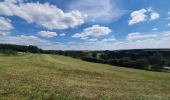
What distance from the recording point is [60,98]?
15.2 m

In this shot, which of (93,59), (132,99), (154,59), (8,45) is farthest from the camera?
(8,45)

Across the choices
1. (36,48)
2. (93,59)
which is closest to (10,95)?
(93,59)

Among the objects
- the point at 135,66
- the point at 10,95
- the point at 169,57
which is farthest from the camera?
the point at 169,57

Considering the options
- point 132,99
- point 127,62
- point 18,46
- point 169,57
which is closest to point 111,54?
point 169,57

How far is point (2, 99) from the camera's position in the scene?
44.3ft

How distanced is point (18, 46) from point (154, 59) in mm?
91327

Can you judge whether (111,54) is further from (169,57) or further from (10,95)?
(10,95)

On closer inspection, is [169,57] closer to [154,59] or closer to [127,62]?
[154,59]

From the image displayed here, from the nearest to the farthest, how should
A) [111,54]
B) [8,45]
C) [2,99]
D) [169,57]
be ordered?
[2,99] → [169,57] → [111,54] → [8,45]

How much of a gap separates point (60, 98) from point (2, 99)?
3.58m

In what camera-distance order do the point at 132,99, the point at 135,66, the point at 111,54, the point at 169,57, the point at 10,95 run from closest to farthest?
the point at 10,95 < the point at 132,99 < the point at 135,66 < the point at 169,57 < the point at 111,54

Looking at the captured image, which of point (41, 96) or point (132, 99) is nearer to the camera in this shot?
point (41, 96)

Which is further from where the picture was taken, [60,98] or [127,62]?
[127,62]

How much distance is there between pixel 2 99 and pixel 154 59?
95.9m
